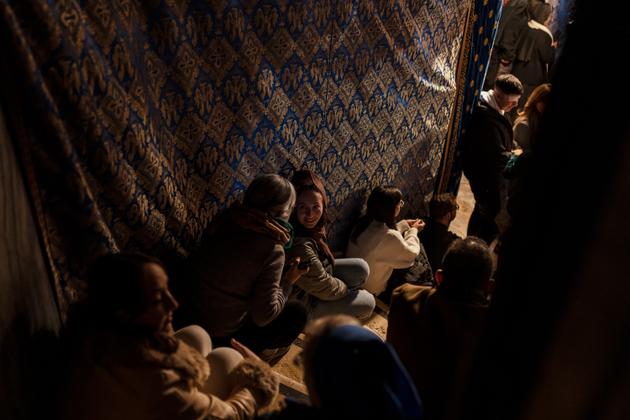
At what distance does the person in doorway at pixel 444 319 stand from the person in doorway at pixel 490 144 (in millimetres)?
2387

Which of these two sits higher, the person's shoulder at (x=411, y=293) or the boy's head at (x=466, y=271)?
the boy's head at (x=466, y=271)

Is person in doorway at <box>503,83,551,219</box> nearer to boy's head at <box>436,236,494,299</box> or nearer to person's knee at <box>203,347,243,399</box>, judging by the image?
boy's head at <box>436,236,494,299</box>

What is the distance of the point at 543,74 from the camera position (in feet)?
22.9

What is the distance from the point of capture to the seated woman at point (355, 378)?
4.48 feet

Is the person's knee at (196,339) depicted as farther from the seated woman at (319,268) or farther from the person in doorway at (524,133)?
the person in doorway at (524,133)

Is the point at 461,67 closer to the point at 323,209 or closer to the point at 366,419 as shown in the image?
the point at 323,209

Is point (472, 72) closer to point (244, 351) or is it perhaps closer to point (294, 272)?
point (294, 272)

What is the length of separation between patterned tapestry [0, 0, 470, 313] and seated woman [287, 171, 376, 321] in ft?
1.01

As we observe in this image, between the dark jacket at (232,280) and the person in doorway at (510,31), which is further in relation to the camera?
the person in doorway at (510,31)

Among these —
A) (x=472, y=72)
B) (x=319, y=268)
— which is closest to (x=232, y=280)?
(x=319, y=268)

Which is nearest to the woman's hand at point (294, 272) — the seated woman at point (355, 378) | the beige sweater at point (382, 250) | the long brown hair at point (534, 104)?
the beige sweater at point (382, 250)

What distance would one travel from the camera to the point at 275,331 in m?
2.77

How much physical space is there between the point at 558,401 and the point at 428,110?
337 cm

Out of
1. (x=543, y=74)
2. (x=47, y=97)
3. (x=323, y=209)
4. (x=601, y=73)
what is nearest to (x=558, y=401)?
(x=601, y=73)
